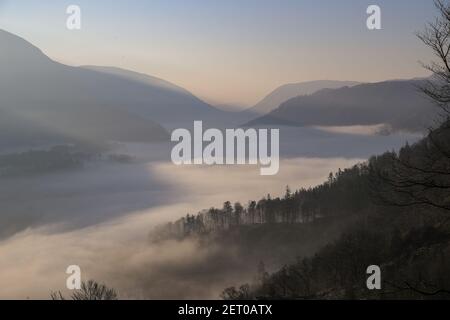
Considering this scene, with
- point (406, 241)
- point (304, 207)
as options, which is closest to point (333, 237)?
point (304, 207)

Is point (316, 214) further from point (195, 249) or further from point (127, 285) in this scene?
point (127, 285)

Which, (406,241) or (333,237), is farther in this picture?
(333,237)

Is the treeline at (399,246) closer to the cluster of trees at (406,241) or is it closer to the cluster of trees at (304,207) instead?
the cluster of trees at (406,241)

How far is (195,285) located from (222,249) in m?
22.5

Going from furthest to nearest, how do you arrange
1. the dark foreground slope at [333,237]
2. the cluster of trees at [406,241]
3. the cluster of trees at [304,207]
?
the cluster of trees at [304,207] < the dark foreground slope at [333,237] < the cluster of trees at [406,241]

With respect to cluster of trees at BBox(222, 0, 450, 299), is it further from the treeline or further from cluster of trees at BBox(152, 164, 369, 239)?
cluster of trees at BBox(152, 164, 369, 239)

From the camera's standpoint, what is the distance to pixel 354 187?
5463 inches

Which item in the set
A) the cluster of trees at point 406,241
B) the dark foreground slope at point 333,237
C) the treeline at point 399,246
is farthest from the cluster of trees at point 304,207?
the cluster of trees at point 406,241

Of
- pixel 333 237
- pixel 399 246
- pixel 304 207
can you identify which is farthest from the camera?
pixel 304 207

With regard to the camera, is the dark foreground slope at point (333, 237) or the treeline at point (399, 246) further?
the dark foreground slope at point (333, 237)

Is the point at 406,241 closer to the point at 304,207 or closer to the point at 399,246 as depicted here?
the point at 399,246

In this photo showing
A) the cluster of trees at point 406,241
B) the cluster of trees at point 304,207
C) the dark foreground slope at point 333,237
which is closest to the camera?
the cluster of trees at point 406,241

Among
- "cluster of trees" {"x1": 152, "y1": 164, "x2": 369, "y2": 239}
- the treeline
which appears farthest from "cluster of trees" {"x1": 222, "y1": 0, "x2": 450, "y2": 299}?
"cluster of trees" {"x1": 152, "y1": 164, "x2": 369, "y2": 239}
